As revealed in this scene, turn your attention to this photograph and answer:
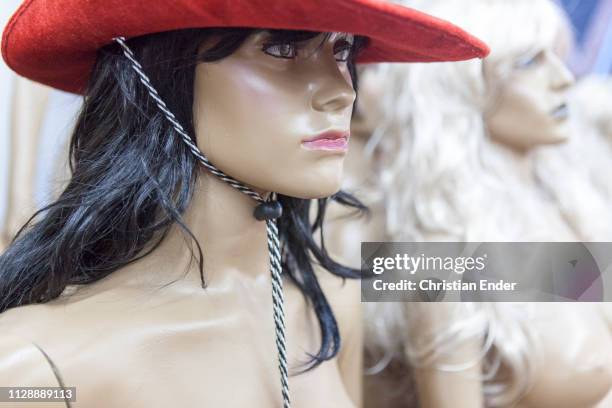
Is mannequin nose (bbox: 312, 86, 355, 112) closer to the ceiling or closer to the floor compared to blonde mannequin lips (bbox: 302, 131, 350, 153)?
closer to the ceiling

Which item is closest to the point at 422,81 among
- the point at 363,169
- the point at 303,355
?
the point at 363,169

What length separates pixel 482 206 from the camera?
1580mm

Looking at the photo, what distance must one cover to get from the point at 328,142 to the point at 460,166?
2.23 feet

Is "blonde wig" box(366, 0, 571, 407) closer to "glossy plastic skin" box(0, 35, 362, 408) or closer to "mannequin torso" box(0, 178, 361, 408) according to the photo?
"mannequin torso" box(0, 178, 361, 408)

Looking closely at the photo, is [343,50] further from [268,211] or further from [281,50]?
[268,211]

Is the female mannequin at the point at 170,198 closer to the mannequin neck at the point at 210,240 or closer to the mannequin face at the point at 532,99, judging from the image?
the mannequin neck at the point at 210,240

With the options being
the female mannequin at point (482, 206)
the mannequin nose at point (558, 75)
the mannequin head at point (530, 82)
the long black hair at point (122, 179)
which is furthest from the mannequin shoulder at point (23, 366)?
the mannequin nose at point (558, 75)

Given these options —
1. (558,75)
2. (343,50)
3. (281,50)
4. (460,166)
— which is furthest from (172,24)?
(558,75)

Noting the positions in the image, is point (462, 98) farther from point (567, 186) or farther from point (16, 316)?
point (16, 316)

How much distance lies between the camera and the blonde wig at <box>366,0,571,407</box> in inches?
59.4

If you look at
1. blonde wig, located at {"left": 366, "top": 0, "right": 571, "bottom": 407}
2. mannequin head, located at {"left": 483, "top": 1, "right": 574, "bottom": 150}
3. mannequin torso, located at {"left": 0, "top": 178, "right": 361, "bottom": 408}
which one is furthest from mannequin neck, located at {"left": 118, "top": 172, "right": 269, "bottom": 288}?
mannequin head, located at {"left": 483, "top": 1, "right": 574, "bottom": 150}

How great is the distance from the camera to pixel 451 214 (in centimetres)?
157

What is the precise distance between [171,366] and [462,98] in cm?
93

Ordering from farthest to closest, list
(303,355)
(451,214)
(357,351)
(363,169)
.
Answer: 1. (363,169)
2. (451,214)
3. (357,351)
4. (303,355)
